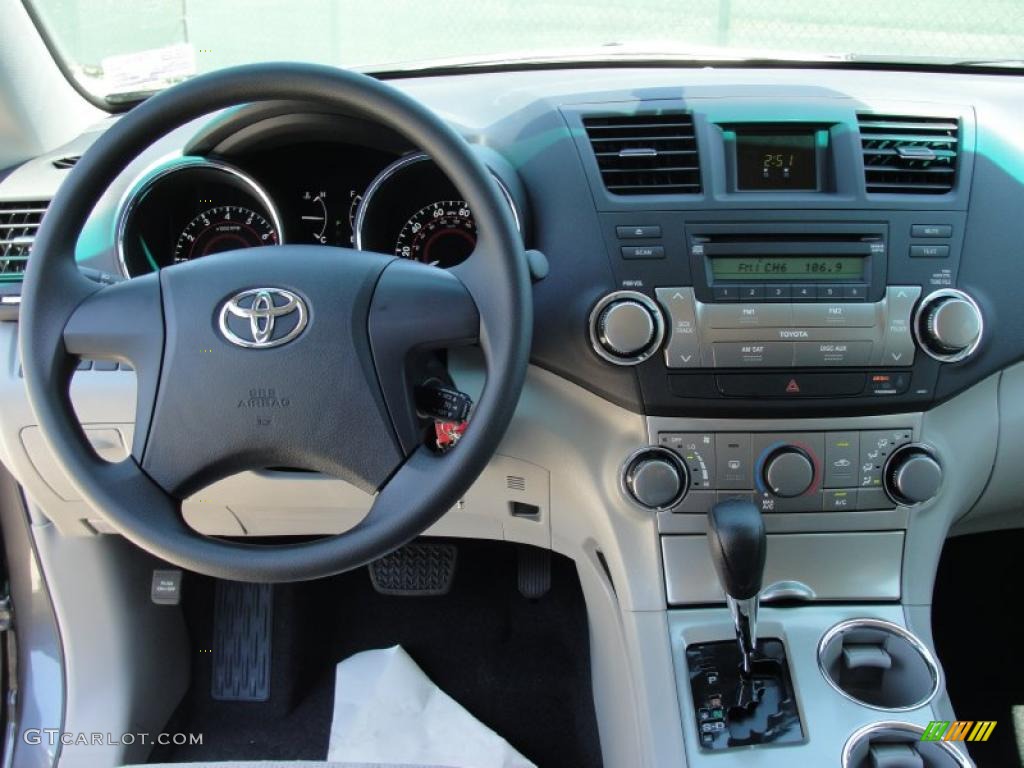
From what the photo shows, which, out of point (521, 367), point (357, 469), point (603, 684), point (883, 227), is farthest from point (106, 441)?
point (883, 227)

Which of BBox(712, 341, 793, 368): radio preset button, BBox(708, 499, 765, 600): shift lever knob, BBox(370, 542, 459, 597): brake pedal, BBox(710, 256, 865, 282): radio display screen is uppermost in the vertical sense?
BBox(710, 256, 865, 282): radio display screen

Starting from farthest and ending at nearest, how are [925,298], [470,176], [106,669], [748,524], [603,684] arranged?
[106,669] → [603,684] → [925,298] → [748,524] → [470,176]

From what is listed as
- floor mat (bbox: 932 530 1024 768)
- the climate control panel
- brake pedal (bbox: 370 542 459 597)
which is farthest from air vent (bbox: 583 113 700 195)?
floor mat (bbox: 932 530 1024 768)

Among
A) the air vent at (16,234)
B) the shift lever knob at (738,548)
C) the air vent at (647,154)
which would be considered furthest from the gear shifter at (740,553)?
the air vent at (16,234)

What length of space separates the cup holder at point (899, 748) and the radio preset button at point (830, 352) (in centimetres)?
53

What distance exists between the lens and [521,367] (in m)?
1.04

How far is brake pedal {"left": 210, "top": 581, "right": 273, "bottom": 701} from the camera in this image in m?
2.11

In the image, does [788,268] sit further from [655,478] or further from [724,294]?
[655,478]

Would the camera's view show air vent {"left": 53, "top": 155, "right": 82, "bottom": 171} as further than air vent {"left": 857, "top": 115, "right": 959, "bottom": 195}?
Yes

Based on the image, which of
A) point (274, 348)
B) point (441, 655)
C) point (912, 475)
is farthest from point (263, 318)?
point (441, 655)

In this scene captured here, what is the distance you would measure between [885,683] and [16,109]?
1.85 meters

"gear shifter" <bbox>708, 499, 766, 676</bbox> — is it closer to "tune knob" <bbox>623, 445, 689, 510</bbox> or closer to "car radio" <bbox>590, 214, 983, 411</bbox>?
"tune knob" <bbox>623, 445, 689, 510</bbox>

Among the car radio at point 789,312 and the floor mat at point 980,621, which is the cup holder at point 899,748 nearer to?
the car radio at point 789,312

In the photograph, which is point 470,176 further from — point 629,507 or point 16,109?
point 16,109
